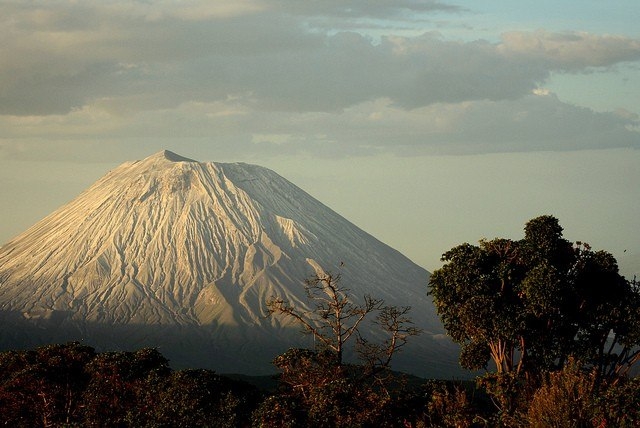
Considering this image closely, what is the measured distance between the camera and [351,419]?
1780 inches

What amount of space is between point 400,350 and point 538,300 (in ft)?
28.3

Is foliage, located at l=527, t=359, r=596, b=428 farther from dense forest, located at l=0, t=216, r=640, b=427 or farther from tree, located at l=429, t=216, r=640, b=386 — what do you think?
tree, located at l=429, t=216, r=640, b=386

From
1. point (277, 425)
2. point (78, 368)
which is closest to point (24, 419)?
point (78, 368)

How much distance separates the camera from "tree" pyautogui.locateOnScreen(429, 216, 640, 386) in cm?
5578

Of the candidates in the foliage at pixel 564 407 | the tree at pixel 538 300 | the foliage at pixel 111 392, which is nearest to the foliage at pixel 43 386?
the foliage at pixel 111 392

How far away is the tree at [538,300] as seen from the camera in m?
55.8

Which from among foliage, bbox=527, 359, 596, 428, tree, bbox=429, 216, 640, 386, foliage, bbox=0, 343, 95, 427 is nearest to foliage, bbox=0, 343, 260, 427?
foliage, bbox=0, 343, 95, 427

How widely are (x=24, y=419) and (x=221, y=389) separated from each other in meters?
12.6

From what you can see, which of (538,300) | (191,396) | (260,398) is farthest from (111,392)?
(538,300)

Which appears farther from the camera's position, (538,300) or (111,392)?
(111,392)

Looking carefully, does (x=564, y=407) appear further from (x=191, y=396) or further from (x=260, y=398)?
(x=260, y=398)

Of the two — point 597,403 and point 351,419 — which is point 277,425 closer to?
point 351,419

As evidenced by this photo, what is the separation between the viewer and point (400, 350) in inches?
2078

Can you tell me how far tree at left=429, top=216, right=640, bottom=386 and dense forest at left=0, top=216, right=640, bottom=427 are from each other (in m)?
0.07
